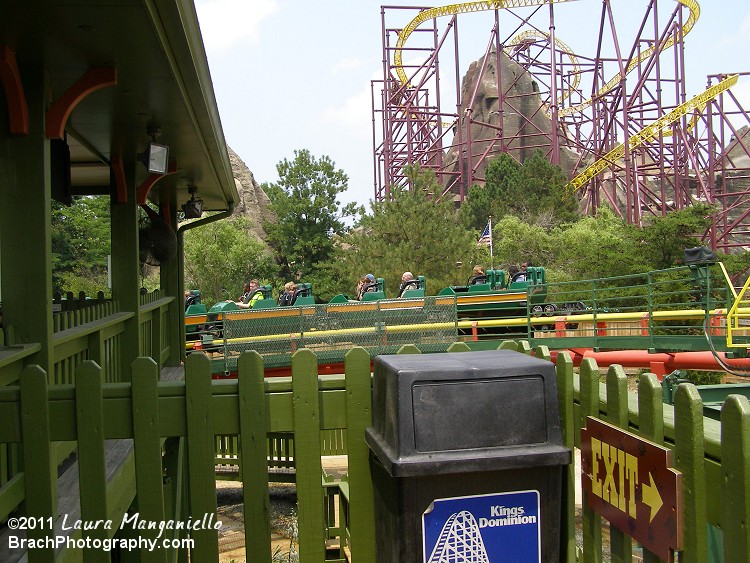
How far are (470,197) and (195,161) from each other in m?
31.8

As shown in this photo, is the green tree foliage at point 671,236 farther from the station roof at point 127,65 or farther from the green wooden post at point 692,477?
the green wooden post at point 692,477

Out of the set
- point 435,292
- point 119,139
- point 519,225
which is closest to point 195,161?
point 119,139

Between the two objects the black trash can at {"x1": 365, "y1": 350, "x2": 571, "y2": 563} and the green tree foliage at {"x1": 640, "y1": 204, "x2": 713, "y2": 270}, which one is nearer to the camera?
the black trash can at {"x1": 365, "y1": 350, "x2": 571, "y2": 563}

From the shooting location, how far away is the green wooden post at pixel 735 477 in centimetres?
146

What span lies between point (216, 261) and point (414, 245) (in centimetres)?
1088

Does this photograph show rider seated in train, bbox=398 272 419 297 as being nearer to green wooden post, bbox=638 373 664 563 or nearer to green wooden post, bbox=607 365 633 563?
green wooden post, bbox=607 365 633 563

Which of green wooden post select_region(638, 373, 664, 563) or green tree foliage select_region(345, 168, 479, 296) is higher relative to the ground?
green tree foliage select_region(345, 168, 479, 296)

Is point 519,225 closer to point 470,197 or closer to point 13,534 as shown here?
point 470,197

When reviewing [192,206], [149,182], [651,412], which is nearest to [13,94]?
[651,412]

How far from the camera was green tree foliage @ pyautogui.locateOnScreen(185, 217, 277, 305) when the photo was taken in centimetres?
3153

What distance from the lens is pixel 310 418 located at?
218 cm

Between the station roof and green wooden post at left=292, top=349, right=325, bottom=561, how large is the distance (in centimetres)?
132

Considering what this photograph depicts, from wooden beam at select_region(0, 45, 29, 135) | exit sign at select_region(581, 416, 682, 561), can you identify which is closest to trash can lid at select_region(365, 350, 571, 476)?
exit sign at select_region(581, 416, 682, 561)

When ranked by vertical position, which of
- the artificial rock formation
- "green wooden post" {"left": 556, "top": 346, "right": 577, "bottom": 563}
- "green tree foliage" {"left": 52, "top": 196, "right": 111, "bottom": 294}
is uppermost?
the artificial rock formation
